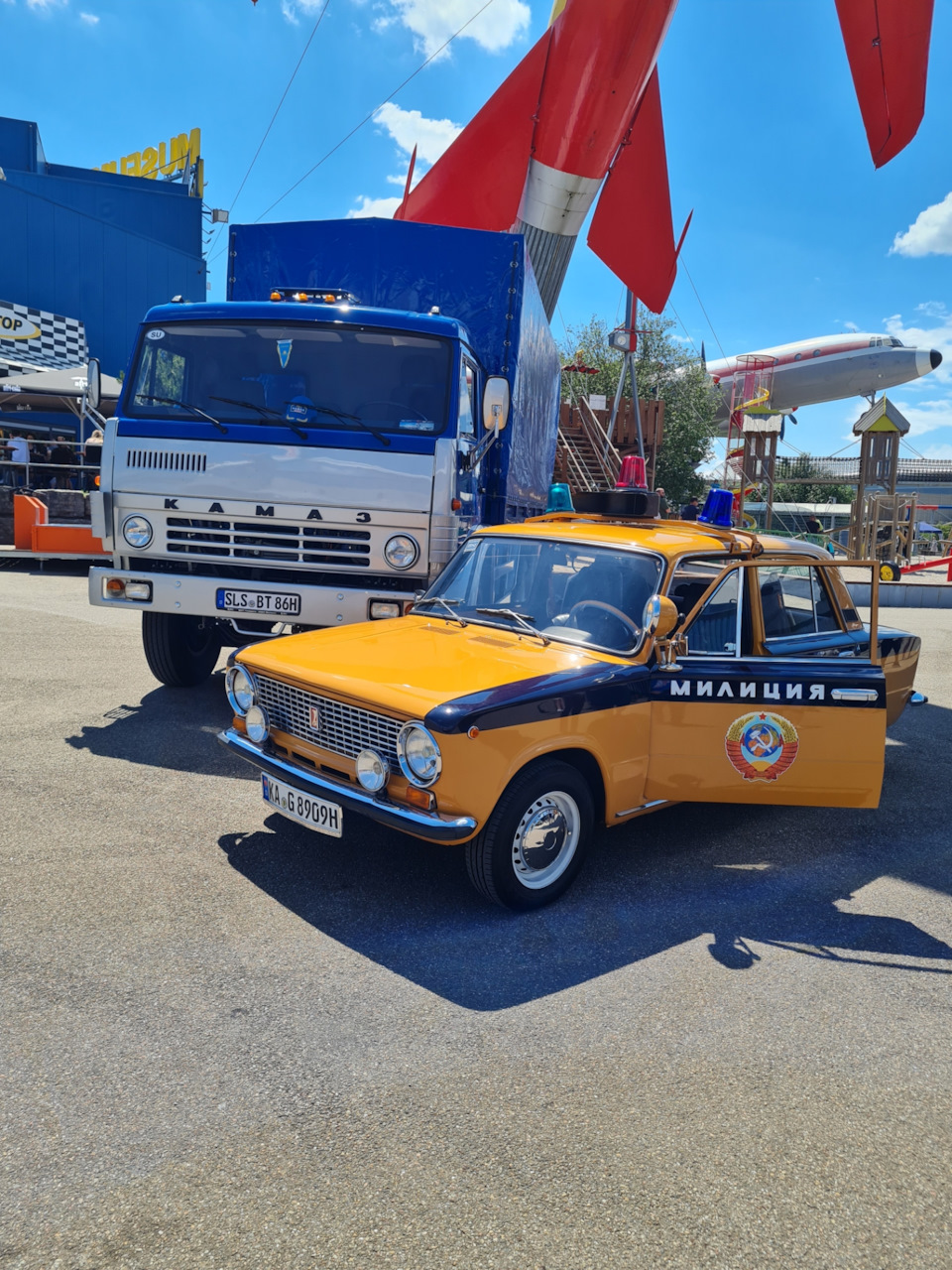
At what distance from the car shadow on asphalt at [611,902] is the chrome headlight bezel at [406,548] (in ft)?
6.69

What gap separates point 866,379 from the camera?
5531cm

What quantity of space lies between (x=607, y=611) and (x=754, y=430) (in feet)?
97.4

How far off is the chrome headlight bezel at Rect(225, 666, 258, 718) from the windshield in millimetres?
1104

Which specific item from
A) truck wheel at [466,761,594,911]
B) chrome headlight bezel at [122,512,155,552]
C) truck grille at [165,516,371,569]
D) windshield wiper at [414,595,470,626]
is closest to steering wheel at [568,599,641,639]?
windshield wiper at [414,595,470,626]

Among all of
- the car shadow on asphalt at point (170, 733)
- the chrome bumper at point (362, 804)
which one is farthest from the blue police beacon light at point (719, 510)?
the car shadow on asphalt at point (170, 733)

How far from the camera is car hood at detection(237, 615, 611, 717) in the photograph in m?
3.85

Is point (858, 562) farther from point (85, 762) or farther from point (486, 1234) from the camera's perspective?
point (85, 762)

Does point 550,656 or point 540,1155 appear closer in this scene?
point 540,1155

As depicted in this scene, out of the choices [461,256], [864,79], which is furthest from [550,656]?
[864,79]

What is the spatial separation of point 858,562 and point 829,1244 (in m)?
3.29

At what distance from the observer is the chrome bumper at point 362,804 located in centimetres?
361

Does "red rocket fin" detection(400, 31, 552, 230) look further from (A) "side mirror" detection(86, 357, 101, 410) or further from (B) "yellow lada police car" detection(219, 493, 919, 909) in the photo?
(B) "yellow lada police car" detection(219, 493, 919, 909)

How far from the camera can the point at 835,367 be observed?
54.7 m

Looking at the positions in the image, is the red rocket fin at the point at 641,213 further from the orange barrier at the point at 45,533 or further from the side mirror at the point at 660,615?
the side mirror at the point at 660,615
